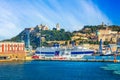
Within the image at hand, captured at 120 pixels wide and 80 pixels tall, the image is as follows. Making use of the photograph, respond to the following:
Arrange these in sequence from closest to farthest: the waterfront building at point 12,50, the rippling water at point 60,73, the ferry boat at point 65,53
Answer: the rippling water at point 60,73 → the waterfront building at point 12,50 → the ferry boat at point 65,53

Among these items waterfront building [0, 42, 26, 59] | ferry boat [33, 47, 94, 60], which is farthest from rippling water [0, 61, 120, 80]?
ferry boat [33, 47, 94, 60]

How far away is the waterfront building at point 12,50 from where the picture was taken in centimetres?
11371

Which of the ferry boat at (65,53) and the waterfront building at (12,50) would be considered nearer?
the waterfront building at (12,50)

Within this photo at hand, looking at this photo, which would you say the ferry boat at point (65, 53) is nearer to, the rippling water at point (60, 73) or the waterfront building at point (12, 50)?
the waterfront building at point (12, 50)

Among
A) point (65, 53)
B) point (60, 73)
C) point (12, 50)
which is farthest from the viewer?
point (65, 53)

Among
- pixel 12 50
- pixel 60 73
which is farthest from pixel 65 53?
pixel 60 73

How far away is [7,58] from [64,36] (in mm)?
88984

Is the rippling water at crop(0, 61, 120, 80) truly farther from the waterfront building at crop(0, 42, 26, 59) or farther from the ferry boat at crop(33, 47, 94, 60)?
the ferry boat at crop(33, 47, 94, 60)

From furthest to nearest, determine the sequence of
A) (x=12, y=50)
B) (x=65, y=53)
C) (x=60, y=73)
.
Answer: (x=65, y=53) → (x=12, y=50) → (x=60, y=73)

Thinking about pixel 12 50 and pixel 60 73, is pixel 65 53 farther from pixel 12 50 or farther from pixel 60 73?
pixel 60 73

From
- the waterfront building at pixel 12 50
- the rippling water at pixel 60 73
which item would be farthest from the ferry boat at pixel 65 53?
the rippling water at pixel 60 73

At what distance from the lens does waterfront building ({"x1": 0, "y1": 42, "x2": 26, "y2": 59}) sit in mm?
113713

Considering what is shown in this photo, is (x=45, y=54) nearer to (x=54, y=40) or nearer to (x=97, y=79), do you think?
(x=54, y=40)

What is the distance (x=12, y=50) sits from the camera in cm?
11519
